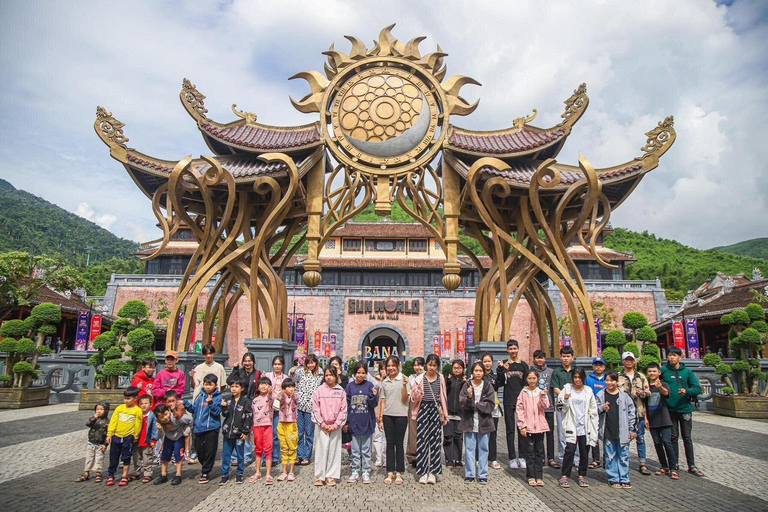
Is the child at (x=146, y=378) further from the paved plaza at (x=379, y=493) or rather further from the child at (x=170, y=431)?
the paved plaza at (x=379, y=493)

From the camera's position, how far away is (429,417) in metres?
6.11

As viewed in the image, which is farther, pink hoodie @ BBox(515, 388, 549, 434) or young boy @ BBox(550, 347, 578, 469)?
young boy @ BBox(550, 347, 578, 469)

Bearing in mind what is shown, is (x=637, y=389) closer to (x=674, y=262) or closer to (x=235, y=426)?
(x=235, y=426)

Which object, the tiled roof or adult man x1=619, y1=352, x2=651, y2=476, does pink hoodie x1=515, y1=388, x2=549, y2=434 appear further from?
the tiled roof

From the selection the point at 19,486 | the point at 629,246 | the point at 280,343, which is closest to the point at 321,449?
Result: the point at 19,486

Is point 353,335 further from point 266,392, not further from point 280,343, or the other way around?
point 266,392

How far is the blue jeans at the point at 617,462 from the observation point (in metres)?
5.94

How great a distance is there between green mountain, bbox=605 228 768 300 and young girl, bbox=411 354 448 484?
42.0 m

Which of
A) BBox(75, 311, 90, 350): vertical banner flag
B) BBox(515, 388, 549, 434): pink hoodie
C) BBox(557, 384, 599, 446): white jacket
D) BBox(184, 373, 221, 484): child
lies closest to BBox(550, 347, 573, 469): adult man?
BBox(557, 384, 599, 446): white jacket

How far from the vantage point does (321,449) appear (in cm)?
587

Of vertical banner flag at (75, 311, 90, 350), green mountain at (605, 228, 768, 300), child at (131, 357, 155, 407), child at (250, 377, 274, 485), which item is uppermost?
green mountain at (605, 228, 768, 300)

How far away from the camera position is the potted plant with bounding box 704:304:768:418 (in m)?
12.7

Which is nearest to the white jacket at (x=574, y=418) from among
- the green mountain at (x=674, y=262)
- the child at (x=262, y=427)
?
the child at (x=262, y=427)

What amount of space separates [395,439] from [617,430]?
8.82ft
